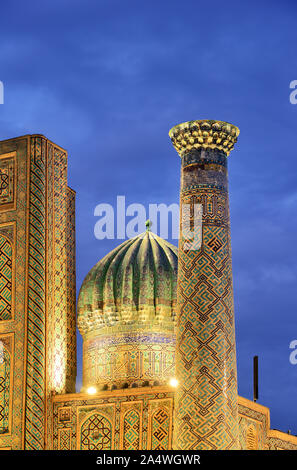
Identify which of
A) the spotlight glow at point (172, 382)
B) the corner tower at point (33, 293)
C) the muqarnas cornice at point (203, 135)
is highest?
the muqarnas cornice at point (203, 135)

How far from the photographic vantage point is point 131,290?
1484 centimetres

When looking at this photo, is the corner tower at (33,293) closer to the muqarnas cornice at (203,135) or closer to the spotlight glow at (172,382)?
the spotlight glow at (172,382)

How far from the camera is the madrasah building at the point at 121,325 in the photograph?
12375 millimetres

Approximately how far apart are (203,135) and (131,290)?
2.98m

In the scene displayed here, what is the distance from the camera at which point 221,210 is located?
1286 cm

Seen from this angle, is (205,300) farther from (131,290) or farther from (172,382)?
(131,290)

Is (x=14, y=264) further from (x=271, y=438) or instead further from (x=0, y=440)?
(x=271, y=438)

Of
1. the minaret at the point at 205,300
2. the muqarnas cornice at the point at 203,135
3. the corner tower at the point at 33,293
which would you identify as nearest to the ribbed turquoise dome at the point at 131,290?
the corner tower at the point at 33,293

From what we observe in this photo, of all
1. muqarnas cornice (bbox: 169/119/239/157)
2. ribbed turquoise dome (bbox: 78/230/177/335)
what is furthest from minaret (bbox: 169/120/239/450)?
ribbed turquoise dome (bbox: 78/230/177/335)

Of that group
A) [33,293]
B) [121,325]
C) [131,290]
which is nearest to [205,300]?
[131,290]

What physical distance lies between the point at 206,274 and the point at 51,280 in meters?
2.91

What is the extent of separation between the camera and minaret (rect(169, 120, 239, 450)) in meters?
12.1
